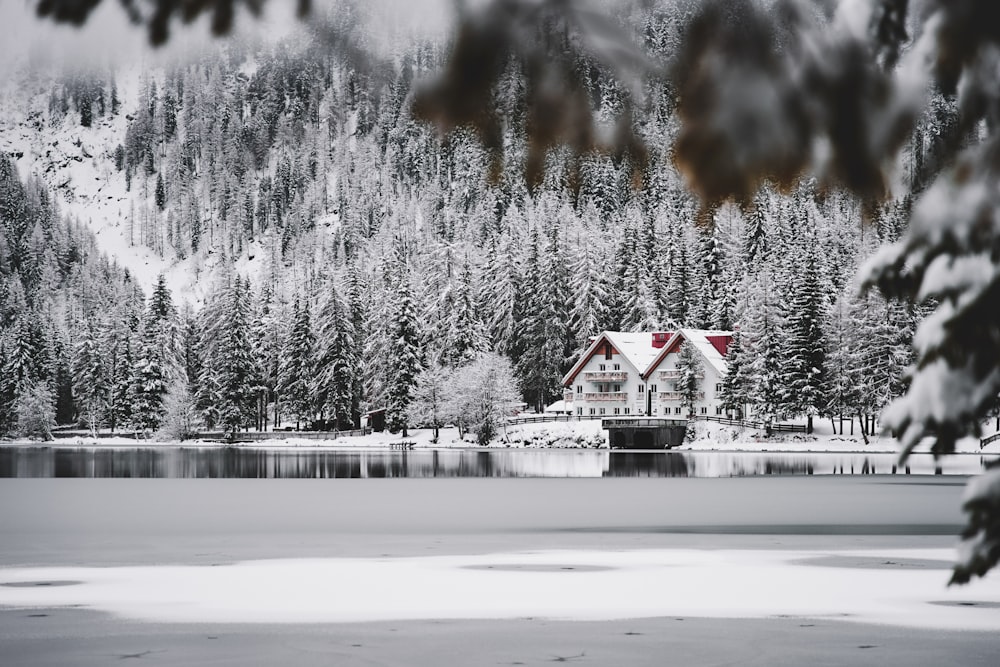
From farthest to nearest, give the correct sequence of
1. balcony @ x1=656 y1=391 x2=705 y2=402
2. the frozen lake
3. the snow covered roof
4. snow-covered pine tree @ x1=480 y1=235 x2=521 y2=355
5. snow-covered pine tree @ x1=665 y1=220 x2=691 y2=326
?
snow-covered pine tree @ x1=665 y1=220 x2=691 y2=326 < snow-covered pine tree @ x1=480 y1=235 x2=521 y2=355 < the snow covered roof < balcony @ x1=656 y1=391 x2=705 y2=402 < the frozen lake

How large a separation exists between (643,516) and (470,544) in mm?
8151

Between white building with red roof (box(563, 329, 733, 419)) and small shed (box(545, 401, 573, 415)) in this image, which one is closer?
white building with red roof (box(563, 329, 733, 419))

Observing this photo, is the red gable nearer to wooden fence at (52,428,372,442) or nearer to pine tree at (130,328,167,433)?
wooden fence at (52,428,372,442)

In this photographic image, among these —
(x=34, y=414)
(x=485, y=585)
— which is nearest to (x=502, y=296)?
(x=34, y=414)

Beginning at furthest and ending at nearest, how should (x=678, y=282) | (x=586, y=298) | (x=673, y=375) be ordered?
(x=678, y=282)
(x=586, y=298)
(x=673, y=375)

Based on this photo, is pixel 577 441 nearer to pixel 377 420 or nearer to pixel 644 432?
pixel 644 432

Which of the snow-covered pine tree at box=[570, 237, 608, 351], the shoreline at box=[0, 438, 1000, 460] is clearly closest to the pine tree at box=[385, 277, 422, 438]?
the shoreline at box=[0, 438, 1000, 460]

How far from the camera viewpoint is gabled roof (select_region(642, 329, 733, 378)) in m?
104

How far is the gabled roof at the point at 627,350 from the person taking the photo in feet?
357

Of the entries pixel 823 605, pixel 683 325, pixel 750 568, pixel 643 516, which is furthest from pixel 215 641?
pixel 683 325

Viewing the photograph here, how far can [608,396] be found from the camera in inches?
4313

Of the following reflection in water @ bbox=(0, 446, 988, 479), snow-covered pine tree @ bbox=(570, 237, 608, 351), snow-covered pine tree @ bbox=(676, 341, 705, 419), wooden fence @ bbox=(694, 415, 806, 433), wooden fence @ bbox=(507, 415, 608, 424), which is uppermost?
snow-covered pine tree @ bbox=(570, 237, 608, 351)

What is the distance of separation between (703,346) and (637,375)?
7.42m

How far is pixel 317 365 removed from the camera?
375ft
